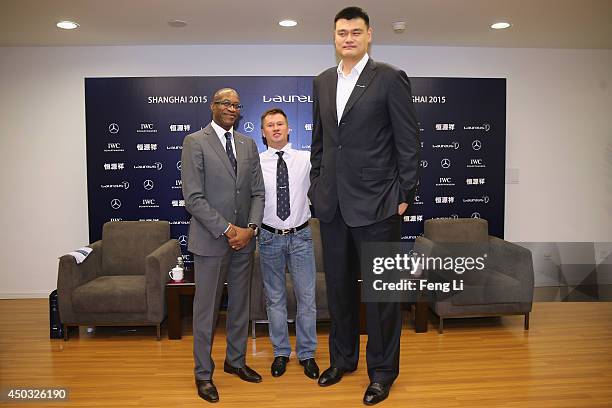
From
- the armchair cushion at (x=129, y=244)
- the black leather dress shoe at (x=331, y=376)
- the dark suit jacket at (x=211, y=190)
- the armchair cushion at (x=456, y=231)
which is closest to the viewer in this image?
the dark suit jacket at (x=211, y=190)

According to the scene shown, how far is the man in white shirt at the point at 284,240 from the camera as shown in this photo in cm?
333

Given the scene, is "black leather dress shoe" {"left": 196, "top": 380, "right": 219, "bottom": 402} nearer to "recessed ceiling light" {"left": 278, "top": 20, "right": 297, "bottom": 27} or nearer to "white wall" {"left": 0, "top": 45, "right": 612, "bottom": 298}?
"recessed ceiling light" {"left": 278, "top": 20, "right": 297, "bottom": 27}

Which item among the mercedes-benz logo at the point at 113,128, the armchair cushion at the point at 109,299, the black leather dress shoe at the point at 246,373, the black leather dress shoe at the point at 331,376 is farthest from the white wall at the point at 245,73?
the black leather dress shoe at the point at 331,376

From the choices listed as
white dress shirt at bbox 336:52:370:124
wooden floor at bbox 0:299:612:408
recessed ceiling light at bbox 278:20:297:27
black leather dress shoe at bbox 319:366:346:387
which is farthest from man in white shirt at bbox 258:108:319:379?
recessed ceiling light at bbox 278:20:297:27

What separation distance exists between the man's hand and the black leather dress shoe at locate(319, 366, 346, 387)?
3.16 feet

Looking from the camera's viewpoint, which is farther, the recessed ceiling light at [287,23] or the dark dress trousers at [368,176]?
the recessed ceiling light at [287,23]

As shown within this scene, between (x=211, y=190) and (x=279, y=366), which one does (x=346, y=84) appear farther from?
(x=279, y=366)

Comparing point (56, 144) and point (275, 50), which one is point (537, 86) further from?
point (56, 144)

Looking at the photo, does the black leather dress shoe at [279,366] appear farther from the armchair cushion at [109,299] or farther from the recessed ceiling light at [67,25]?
the recessed ceiling light at [67,25]

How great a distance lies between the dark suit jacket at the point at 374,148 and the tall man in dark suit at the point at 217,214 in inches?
22.1

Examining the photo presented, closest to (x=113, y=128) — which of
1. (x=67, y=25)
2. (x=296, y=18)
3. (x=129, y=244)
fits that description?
(x=67, y=25)

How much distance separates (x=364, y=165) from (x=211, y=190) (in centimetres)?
90

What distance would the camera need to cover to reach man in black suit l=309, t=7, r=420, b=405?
2777 mm

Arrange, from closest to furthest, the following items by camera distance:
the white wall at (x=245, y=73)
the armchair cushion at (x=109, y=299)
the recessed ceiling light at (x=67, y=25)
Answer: the armchair cushion at (x=109, y=299) < the recessed ceiling light at (x=67, y=25) < the white wall at (x=245, y=73)
